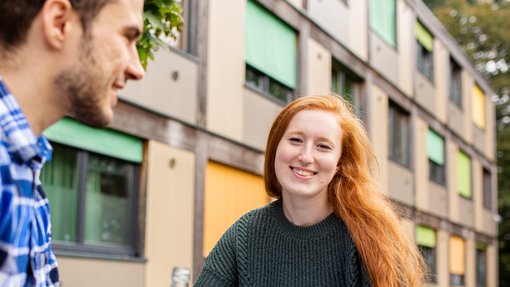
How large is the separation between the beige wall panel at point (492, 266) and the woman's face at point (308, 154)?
30.5 metres

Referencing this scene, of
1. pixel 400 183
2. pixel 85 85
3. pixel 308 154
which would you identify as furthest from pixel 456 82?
pixel 85 85

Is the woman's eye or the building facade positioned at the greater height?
the building facade

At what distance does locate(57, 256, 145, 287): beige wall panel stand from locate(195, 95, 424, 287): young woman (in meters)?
6.23

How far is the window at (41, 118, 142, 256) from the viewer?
9.91 meters

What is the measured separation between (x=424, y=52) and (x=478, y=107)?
720 cm

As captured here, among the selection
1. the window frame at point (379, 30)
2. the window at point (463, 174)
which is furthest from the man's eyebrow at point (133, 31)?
the window at point (463, 174)

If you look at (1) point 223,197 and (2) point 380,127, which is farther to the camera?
(2) point 380,127

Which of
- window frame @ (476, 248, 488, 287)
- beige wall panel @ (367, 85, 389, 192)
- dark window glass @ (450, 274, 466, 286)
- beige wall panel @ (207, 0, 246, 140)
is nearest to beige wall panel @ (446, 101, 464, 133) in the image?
dark window glass @ (450, 274, 466, 286)

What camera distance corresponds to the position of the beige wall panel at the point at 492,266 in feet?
107

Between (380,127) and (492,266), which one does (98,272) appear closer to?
(380,127)

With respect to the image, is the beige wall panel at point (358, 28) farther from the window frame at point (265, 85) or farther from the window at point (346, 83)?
the window frame at point (265, 85)

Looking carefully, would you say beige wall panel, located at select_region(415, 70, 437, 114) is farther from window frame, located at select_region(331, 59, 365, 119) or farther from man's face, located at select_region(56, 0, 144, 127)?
man's face, located at select_region(56, 0, 144, 127)

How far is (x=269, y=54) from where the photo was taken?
14945 millimetres

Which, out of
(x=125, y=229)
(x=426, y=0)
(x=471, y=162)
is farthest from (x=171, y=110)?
(x=426, y=0)
